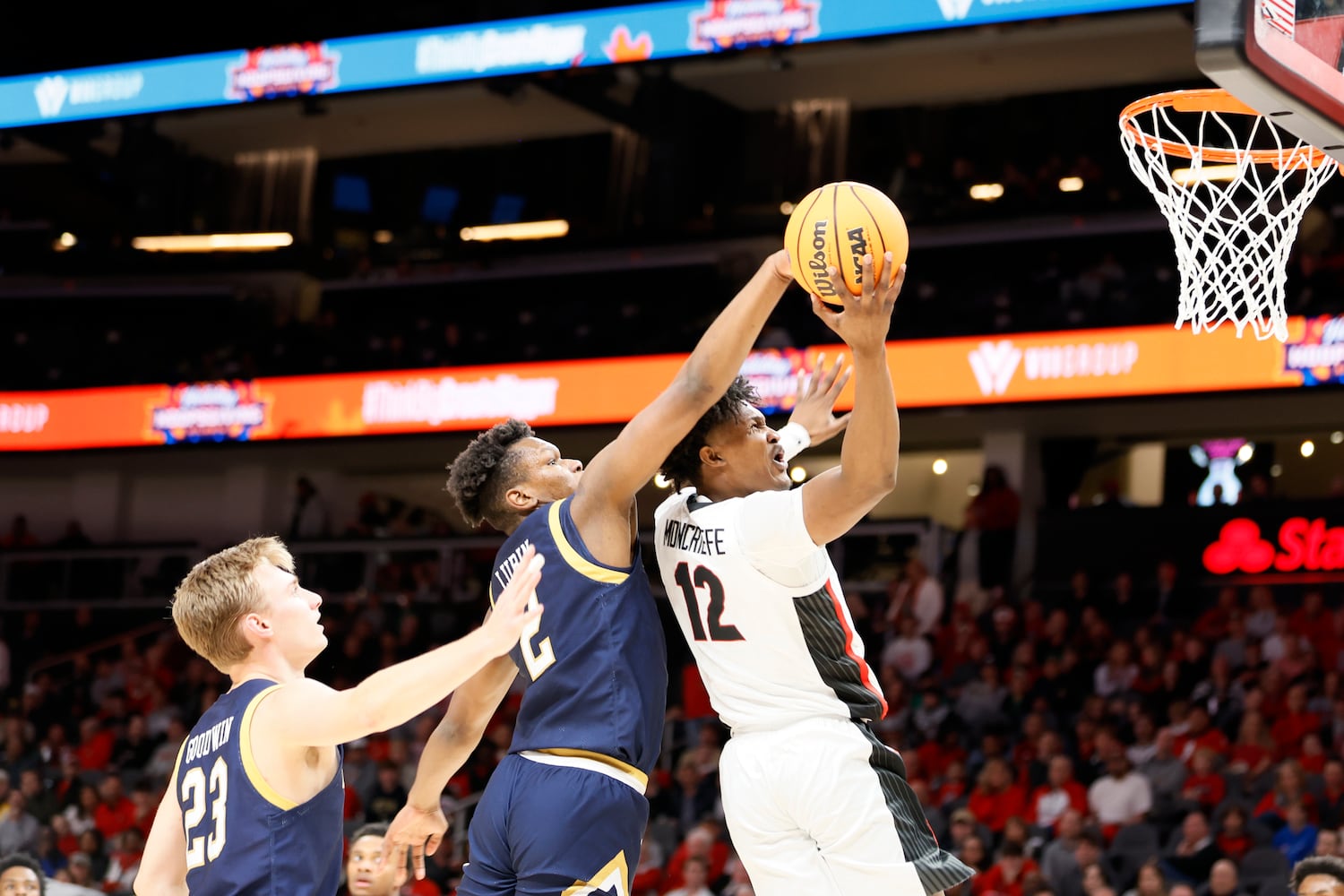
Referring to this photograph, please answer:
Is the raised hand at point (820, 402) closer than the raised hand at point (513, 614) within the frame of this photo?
No

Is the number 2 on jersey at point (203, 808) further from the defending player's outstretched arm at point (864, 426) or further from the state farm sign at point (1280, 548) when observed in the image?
the state farm sign at point (1280, 548)

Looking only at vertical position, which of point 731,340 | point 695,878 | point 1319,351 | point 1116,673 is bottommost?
point 695,878

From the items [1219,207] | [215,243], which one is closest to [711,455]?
[1219,207]

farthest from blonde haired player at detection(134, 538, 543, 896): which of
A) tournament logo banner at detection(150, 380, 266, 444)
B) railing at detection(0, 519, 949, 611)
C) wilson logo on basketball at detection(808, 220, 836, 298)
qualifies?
tournament logo banner at detection(150, 380, 266, 444)

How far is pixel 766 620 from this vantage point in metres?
3.83

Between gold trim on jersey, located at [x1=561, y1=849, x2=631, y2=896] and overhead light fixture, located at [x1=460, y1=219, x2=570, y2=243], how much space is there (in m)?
16.1

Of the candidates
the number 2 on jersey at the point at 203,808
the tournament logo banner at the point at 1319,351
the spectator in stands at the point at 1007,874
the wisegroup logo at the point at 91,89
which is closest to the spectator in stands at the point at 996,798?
the spectator in stands at the point at 1007,874

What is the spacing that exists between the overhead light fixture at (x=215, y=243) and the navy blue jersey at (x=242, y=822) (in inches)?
701

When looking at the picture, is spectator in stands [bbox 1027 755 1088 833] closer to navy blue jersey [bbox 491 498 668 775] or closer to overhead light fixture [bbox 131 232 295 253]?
navy blue jersey [bbox 491 498 668 775]

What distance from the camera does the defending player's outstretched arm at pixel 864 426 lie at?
3.50 metres

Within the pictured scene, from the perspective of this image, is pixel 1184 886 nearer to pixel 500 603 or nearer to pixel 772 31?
pixel 500 603

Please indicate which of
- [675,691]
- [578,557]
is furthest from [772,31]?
[578,557]

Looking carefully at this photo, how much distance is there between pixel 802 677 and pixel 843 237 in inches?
40.1

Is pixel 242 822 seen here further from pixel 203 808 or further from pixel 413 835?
pixel 413 835
